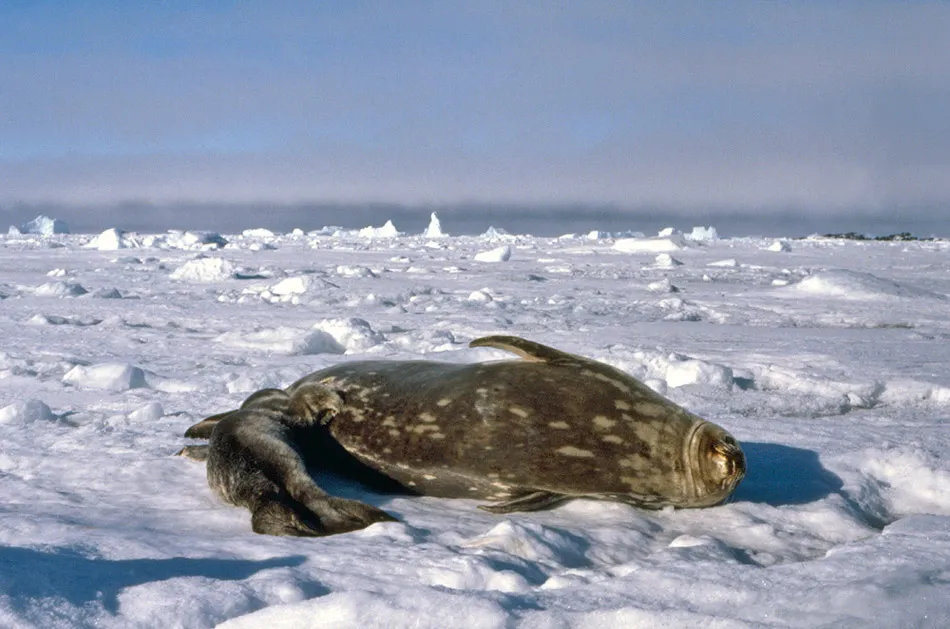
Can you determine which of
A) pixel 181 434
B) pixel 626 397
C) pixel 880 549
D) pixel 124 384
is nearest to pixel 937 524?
pixel 880 549

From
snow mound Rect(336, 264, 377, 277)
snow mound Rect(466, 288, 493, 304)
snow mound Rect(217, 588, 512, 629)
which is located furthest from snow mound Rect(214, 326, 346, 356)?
snow mound Rect(336, 264, 377, 277)

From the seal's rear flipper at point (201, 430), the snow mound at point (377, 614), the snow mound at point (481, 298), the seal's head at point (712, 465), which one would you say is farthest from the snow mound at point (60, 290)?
the snow mound at point (377, 614)

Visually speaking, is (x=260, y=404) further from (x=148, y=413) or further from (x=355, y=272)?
(x=355, y=272)

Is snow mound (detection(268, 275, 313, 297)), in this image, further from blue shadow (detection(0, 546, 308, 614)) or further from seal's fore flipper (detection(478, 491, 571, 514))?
blue shadow (detection(0, 546, 308, 614))

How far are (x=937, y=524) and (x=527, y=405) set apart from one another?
1118mm

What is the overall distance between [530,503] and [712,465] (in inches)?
20.1

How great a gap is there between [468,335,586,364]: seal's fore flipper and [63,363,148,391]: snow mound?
2.40 meters

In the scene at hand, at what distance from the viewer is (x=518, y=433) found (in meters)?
2.49

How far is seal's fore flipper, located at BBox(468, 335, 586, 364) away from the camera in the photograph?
2654 millimetres

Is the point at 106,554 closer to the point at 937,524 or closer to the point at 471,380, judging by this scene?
the point at 471,380

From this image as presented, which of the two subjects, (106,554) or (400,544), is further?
(400,544)

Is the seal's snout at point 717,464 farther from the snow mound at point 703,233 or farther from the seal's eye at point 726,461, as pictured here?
the snow mound at point 703,233

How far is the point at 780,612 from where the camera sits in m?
1.43

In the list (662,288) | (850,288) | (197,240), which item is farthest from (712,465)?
(197,240)
